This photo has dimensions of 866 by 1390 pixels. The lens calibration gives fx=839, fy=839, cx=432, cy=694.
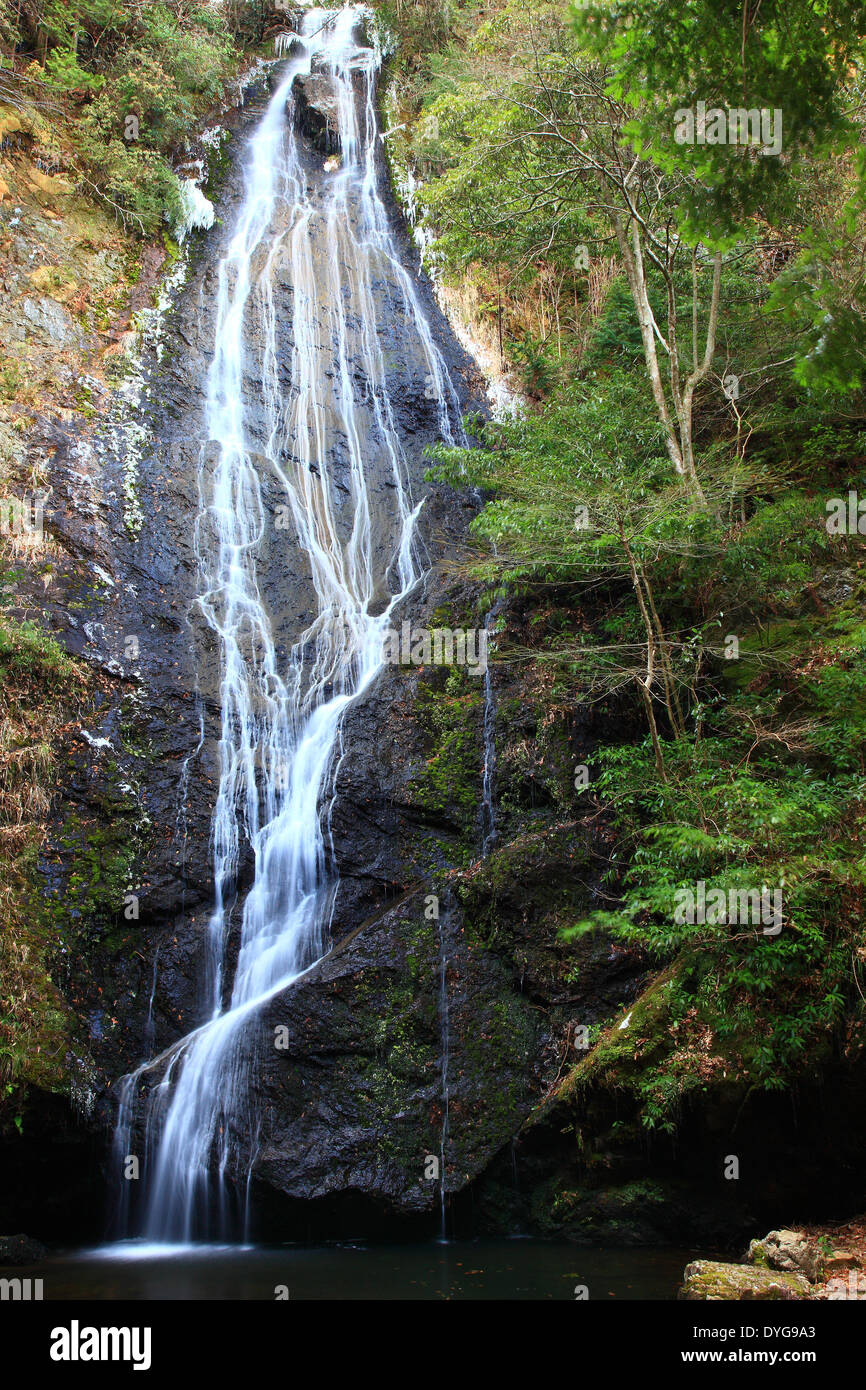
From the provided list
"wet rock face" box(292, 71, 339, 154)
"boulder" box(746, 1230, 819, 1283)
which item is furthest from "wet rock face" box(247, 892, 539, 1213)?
"wet rock face" box(292, 71, 339, 154)

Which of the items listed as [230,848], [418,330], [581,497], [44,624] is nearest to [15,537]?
[44,624]

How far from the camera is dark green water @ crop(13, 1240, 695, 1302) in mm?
5801

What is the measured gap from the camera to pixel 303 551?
42.7 feet

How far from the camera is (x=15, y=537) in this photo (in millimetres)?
11367

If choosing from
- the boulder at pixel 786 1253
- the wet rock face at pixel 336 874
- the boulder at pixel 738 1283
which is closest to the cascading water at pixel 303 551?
the wet rock face at pixel 336 874

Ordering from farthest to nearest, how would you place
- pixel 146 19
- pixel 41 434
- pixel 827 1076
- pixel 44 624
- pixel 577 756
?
pixel 146 19, pixel 41 434, pixel 44 624, pixel 577 756, pixel 827 1076

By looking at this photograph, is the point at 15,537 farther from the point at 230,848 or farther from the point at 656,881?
the point at 656,881

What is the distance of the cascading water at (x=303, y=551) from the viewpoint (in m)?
8.00

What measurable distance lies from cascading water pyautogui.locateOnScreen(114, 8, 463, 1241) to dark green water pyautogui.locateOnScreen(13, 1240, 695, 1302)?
2.34ft

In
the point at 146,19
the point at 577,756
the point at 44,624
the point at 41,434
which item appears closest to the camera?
the point at 577,756

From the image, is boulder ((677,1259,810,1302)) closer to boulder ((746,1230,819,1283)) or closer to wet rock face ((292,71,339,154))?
boulder ((746,1230,819,1283))

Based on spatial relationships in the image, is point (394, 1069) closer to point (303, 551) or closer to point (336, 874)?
point (336, 874)
